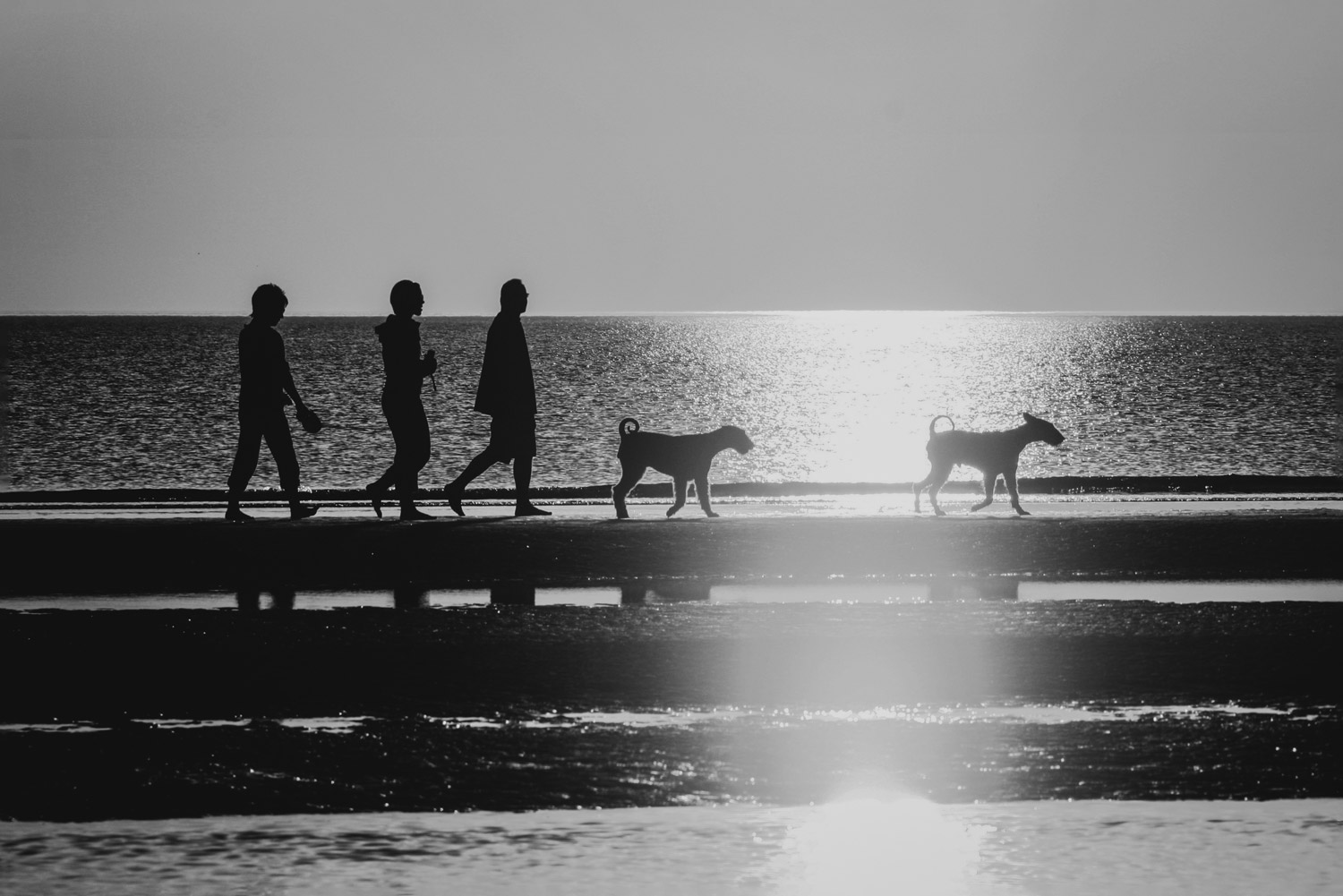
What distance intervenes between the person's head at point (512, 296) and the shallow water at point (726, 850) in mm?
10603

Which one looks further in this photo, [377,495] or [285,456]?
[377,495]

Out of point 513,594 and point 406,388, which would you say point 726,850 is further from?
point 406,388

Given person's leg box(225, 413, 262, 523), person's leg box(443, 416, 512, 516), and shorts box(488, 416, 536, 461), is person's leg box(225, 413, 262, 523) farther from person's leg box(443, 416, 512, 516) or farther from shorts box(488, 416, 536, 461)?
shorts box(488, 416, 536, 461)

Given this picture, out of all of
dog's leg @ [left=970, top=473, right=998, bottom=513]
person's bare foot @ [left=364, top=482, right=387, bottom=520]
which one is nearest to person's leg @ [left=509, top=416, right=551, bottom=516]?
person's bare foot @ [left=364, top=482, right=387, bottom=520]

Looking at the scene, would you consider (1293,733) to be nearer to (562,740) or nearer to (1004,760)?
(1004,760)

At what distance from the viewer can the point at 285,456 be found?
15750mm

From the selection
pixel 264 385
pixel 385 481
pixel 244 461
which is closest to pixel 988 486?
pixel 385 481

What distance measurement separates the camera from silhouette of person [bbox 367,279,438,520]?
16.0 m

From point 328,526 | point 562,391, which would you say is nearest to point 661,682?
point 328,526

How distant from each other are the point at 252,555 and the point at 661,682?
6.07 m

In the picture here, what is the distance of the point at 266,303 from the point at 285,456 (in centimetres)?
127

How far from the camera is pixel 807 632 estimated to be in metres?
9.59

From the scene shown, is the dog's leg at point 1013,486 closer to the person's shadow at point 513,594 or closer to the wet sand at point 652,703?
the person's shadow at point 513,594

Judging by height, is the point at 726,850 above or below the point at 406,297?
below
